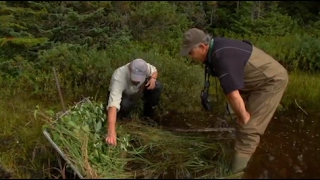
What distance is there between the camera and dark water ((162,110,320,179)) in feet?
13.3

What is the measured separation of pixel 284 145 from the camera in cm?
471

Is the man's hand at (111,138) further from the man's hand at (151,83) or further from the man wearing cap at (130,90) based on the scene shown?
the man's hand at (151,83)

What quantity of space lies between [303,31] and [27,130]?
5.58 metres

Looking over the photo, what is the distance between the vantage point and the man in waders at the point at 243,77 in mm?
3533

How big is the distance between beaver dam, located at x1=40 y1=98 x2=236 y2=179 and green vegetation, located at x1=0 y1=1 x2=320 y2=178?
30cm

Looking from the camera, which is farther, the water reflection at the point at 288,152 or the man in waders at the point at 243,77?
the water reflection at the point at 288,152

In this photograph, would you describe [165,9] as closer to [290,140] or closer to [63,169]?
[290,140]

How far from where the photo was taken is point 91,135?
423 centimetres

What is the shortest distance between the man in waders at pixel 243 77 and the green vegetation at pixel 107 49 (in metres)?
1.68

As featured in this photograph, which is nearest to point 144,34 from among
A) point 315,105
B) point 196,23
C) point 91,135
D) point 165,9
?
point 165,9

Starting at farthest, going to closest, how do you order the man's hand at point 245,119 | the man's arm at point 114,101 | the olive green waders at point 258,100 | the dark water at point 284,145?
the dark water at point 284,145 < the man's arm at point 114,101 < the olive green waders at point 258,100 < the man's hand at point 245,119

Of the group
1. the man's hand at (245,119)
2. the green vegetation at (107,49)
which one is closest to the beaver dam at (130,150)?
the green vegetation at (107,49)

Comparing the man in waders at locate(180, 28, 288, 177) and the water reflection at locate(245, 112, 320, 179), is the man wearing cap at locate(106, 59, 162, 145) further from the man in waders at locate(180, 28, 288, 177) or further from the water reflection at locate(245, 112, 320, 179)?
the water reflection at locate(245, 112, 320, 179)

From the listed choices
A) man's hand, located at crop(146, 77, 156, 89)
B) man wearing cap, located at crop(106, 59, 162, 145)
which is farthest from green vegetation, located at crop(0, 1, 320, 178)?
man's hand, located at crop(146, 77, 156, 89)
